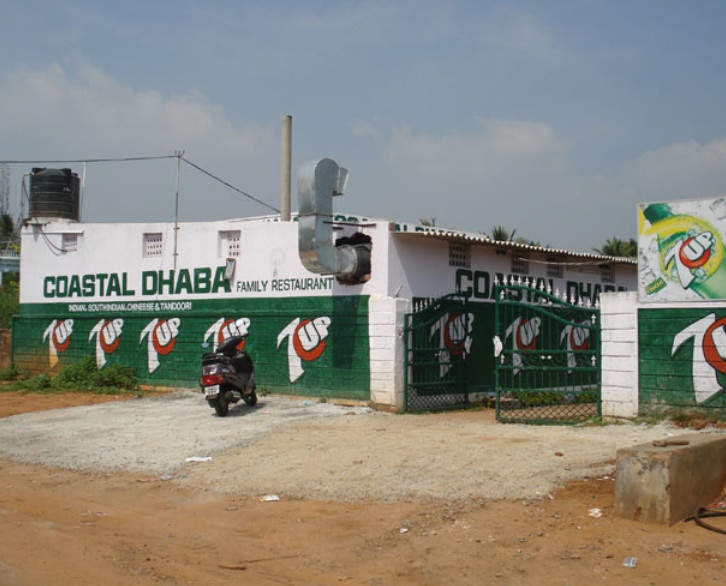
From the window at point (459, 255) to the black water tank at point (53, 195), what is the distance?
36.5 ft

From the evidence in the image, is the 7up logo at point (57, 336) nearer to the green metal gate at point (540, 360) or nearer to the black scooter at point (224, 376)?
the black scooter at point (224, 376)

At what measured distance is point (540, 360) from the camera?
16781mm

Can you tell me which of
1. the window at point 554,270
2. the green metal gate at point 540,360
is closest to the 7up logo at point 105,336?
the green metal gate at point 540,360

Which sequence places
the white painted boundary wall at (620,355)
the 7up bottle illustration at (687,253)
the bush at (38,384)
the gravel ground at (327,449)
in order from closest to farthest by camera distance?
1. the gravel ground at (327,449)
2. the 7up bottle illustration at (687,253)
3. the white painted boundary wall at (620,355)
4. the bush at (38,384)

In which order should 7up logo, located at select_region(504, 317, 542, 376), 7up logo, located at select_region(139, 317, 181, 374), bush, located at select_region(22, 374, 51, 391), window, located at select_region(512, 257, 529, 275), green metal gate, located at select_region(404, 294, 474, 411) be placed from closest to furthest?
green metal gate, located at select_region(404, 294, 474, 411) < 7up logo, located at select_region(504, 317, 542, 376) < window, located at select_region(512, 257, 529, 275) < 7up logo, located at select_region(139, 317, 181, 374) < bush, located at select_region(22, 374, 51, 391)

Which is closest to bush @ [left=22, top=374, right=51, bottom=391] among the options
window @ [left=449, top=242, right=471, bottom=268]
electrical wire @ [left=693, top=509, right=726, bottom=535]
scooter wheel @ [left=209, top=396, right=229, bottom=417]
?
scooter wheel @ [left=209, top=396, right=229, bottom=417]

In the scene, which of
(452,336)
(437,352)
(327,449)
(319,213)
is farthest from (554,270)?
(327,449)

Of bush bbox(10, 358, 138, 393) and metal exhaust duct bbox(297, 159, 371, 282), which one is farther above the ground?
metal exhaust duct bbox(297, 159, 371, 282)

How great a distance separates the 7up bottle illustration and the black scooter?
22.3ft

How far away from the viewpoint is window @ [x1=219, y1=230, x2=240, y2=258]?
17.3m

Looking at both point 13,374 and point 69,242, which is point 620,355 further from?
point 13,374

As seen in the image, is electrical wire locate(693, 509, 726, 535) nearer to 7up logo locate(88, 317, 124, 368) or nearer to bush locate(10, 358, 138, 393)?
bush locate(10, 358, 138, 393)

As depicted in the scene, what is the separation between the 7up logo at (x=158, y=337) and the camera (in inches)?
725

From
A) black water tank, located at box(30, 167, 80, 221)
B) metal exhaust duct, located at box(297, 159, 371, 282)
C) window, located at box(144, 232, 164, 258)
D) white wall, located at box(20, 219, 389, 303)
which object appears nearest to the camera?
metal exhaust duct, located at box(297, 159, 371, 282)
